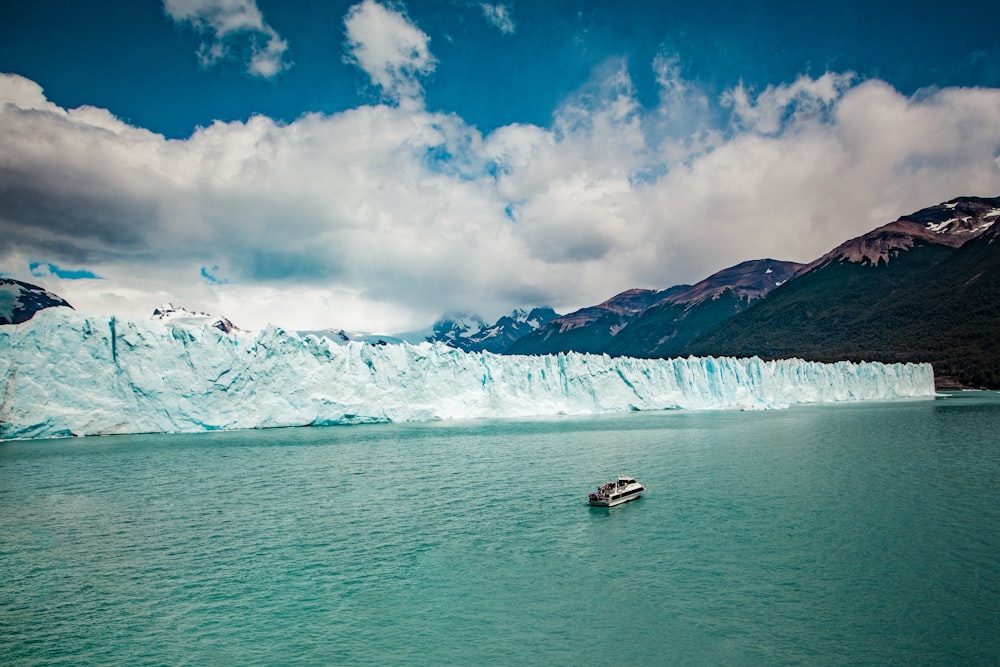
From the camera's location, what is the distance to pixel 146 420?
4525 centimetres

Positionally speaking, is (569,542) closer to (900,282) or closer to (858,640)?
(858,640)

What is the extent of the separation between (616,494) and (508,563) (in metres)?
6.87

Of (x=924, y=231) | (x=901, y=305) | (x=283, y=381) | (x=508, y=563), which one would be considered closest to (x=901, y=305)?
(x=901, y=305)

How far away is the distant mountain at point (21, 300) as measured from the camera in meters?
98.6

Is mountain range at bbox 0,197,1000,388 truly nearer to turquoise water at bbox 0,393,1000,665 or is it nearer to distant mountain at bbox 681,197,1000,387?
distant mountain at bbox 681,197,1000,387

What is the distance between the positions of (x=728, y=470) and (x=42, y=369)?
145ft

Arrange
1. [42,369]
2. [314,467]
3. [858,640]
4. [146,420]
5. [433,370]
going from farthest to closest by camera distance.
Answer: [433,370] < [146,420] < [42,369] < [314,467] < [858,640]

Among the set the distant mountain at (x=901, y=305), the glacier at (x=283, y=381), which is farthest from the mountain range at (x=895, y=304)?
the glacier at (x=283, y=381)

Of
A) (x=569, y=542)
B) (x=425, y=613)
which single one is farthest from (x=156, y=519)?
(x=569, y=542)

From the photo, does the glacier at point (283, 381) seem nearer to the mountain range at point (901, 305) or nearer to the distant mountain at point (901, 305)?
the mountain range at point (901, 305)

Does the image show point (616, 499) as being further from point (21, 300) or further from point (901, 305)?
point (21, 300)

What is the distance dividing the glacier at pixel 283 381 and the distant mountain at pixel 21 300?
66.8 metres

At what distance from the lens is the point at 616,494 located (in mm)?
20312

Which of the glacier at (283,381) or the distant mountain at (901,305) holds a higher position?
the distant mountain at (901,305)
